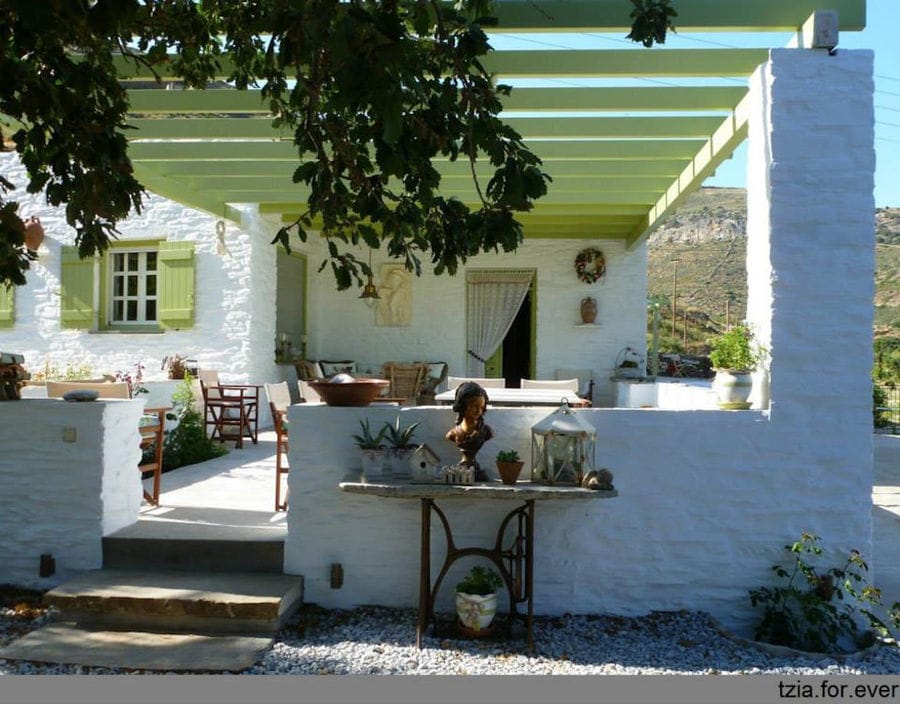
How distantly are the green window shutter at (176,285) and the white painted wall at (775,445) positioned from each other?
20.3 feet

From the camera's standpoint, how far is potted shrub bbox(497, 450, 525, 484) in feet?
11.3

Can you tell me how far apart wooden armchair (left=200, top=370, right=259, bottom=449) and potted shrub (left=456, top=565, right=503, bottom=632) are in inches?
193

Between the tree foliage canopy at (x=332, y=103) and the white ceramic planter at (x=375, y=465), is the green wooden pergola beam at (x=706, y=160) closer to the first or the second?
the tree foliage canopy at (x=332, y=103)

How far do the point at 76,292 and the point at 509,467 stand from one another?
7.96 m

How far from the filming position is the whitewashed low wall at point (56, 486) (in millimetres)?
3873

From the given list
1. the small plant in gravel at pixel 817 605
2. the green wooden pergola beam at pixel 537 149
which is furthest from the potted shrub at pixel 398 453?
the green wooden pergola beam at pixel 537 149

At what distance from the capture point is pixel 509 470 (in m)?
3.45

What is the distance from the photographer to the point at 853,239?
11.9 feet

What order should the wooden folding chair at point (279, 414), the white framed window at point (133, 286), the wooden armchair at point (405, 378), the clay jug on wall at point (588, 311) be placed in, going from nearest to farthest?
the wooden folding chair at point (279, 414) < the white framed window at point (133, 286) < the wooden armchair at point (405, 378) < the clay jug on wall at point (588, 311)

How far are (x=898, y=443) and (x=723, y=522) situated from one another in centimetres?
877

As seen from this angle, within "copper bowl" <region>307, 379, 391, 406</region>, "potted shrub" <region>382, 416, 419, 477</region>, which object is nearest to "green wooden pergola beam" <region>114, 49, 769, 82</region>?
"copper bowl" <region>307, 379, 391, 406</region>

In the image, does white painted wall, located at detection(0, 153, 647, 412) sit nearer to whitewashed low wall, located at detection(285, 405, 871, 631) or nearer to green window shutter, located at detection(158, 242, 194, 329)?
green window shutter, located at detection(158, 242, 194, 329)

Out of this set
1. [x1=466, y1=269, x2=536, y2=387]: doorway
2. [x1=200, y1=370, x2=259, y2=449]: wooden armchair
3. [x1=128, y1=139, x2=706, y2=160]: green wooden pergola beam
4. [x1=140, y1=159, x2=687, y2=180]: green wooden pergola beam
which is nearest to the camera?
[x1=128, y1=139, x2=706, y2=160]: green wooden pergola beam

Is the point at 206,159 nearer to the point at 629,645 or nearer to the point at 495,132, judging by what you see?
the point at 495,132
